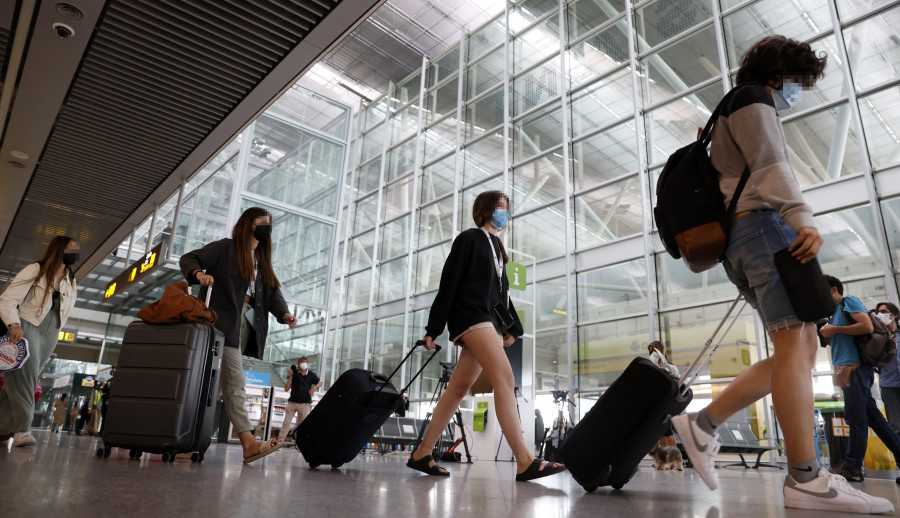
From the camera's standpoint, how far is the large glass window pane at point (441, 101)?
732 inches

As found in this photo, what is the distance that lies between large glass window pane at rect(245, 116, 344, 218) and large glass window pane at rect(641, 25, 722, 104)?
27.0 ft

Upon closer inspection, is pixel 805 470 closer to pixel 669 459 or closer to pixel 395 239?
pixel 669 459

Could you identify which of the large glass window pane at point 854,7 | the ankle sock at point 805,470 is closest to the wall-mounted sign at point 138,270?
the ankle sock at point 805,470

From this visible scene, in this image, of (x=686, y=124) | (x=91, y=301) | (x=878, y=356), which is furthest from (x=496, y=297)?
(x=91, y=301)

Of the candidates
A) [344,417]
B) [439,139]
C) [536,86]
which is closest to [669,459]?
[344,417]

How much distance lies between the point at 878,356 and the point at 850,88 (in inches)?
303

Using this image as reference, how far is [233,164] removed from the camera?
45.2ft

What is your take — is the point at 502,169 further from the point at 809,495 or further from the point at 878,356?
the point at 809,495

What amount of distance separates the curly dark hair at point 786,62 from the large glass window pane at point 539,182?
1209 centimetres

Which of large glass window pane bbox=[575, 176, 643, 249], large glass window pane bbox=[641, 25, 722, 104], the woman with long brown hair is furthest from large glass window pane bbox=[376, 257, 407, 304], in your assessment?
the woman with long brown hair

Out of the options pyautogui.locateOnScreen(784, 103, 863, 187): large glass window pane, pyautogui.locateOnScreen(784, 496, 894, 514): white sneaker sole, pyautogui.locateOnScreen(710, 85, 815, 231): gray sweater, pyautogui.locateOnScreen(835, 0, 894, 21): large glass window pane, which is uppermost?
pyautogui.locateOnScreen(835, 0, 894, 21): large glass window pane

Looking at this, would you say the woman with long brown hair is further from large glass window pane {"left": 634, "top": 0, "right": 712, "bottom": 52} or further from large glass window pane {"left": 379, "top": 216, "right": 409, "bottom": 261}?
large glass window pane {"left": 379, "top": 216, "right": 409, "bottom": 261}

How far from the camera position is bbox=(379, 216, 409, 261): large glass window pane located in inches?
735

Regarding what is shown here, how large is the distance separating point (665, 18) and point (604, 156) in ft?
11.1
